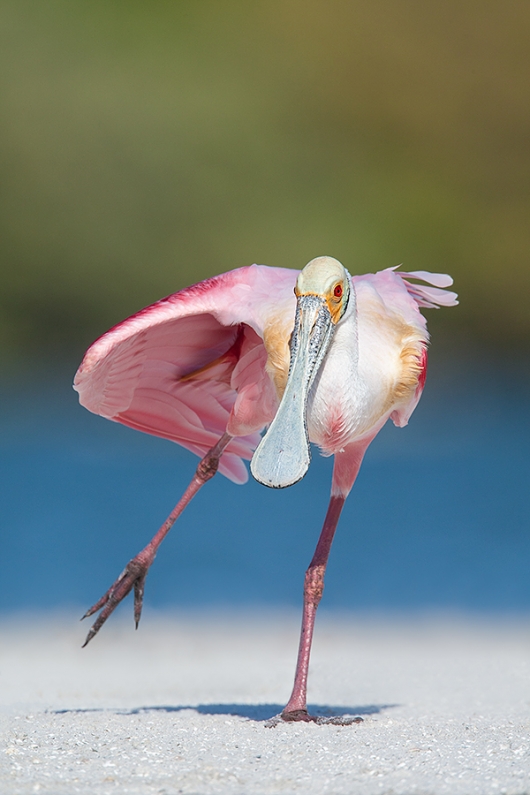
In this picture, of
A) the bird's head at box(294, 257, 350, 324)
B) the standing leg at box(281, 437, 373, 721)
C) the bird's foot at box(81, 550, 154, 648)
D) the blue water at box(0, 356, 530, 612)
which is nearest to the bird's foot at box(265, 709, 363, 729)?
the standing leg at box(281, 437, 373, 721)

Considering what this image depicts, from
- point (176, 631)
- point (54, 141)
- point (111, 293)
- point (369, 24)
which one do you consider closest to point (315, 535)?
point (176, 631)

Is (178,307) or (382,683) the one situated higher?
(178,307)

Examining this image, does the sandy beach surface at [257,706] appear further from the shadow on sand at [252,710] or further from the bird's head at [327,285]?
the bird's head at [327,285]

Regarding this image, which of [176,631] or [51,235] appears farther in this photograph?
[51,235]

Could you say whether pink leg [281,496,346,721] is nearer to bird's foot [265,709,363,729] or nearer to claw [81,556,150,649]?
bird's foot [265,709,363,729]

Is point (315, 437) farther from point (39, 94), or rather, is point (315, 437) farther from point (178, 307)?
point (39, 94)

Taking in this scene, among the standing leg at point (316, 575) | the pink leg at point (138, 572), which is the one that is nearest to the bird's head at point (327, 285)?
the standing leg at point (316, 575)
